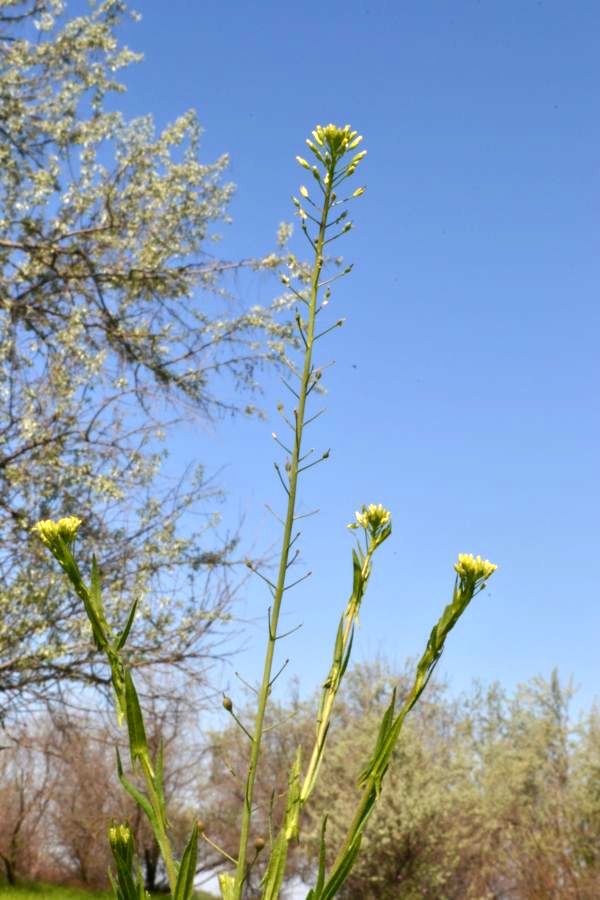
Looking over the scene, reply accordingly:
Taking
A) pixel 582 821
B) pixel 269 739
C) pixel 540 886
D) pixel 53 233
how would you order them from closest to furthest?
pixel 53 233
pixel 540 886
pixel 582 821
pixel 269 739

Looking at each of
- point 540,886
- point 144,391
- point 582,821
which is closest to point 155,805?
point 144,391

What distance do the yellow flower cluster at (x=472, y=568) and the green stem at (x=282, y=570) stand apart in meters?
0.31

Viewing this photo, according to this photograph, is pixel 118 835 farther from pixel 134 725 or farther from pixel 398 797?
pixel 398 797

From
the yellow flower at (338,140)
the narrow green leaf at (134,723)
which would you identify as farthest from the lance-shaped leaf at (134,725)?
the yellow flower at (338,140)

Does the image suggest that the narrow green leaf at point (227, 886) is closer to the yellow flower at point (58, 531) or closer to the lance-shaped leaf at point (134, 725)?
the lance-shaped leaf at point (134, 725)

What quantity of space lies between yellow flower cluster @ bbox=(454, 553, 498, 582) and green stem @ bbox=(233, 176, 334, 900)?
0.31 m

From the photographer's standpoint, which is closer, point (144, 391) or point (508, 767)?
point (144, 391)

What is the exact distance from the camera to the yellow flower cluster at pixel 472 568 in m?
1.67

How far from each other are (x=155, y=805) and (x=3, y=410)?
792 cm

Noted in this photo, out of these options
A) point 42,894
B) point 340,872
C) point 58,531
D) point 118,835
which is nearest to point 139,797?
point 118,835

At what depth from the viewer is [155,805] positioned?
1.57 meters

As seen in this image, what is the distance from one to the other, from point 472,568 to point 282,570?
34cm

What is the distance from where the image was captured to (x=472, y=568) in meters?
1.67

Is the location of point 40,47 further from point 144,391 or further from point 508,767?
point 508,767
